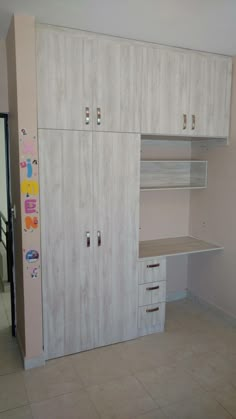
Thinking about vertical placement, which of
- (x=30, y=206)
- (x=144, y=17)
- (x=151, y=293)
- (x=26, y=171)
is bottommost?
(x=151, y=293)

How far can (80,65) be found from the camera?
2.59 metres

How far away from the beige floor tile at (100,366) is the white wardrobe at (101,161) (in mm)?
82

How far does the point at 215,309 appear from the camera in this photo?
3670mm

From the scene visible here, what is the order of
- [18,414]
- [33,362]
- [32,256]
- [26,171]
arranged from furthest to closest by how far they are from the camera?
[33,362]
[32,256]
[26,171]
[18,414]

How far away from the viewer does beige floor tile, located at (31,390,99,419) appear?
2.21 meters

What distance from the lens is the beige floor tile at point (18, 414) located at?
2.19 meters

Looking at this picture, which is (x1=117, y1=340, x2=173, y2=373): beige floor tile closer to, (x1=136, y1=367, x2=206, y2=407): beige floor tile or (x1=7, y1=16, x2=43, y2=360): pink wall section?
(x1=136, y1=367, x2=206, y2=407): beige floor tile

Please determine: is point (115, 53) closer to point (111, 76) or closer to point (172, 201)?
point (111, 76)

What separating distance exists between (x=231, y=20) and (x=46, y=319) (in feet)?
8.60

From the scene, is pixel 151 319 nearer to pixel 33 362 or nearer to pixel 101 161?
pixel 33 362

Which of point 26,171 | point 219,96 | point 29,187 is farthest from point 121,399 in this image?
point 219,96

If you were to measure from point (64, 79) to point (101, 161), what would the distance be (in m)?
0.68

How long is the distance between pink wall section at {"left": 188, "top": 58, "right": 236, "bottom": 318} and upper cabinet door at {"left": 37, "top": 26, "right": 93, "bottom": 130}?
5.00 ft

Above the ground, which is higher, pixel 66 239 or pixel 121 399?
pixel 66 239
